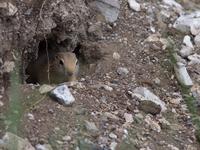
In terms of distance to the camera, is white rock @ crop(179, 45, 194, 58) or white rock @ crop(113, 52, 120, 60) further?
white rock @ crop(179, 45, 194, 58)

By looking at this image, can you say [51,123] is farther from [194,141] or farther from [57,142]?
[194,141]

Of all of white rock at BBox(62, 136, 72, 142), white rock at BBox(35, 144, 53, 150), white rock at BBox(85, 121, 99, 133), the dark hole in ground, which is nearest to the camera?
white rock at BBox(35, 144, 53, 150)

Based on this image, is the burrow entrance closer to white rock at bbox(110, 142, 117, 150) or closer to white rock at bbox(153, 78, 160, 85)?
white rock at bbox(153, 78, 160, 85)

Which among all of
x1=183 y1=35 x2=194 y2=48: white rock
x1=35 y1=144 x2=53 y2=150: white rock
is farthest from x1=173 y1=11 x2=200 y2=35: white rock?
x1=35 y1=144 x2=53 y2=150: white rock

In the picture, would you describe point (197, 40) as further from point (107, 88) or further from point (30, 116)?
point (30, 116)

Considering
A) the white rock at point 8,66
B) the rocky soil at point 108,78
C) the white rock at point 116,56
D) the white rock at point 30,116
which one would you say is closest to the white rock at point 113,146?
the rocky soil at point 108,78

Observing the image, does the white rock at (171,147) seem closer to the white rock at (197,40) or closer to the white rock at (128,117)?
the white rock at (128,117)

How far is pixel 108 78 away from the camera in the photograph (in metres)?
4.21

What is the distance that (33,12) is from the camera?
3.94 meters

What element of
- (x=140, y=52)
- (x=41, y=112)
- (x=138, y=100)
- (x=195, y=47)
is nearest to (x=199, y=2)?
(x=195, y=47)

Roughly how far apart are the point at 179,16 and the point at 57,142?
2226 millimetres

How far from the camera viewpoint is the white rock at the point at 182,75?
168 inches

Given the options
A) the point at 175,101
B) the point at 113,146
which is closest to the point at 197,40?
the point at 175,101

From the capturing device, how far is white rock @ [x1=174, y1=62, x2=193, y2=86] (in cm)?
427
